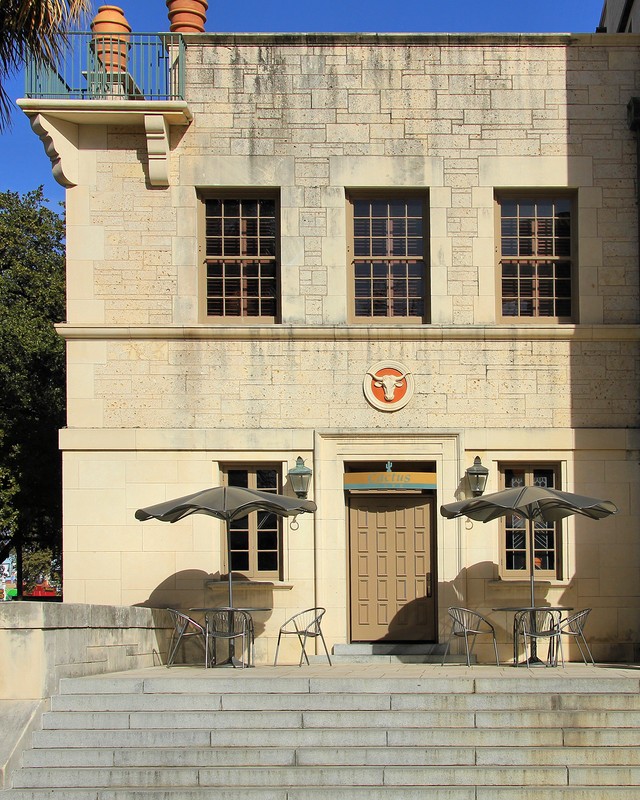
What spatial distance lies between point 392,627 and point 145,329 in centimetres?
525

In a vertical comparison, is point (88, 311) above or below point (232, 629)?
above

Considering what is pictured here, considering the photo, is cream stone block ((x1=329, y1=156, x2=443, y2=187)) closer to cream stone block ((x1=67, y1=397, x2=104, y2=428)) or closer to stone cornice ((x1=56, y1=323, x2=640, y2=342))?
stone cornice ((x1=56, y1=323, x2=640, y2=342))

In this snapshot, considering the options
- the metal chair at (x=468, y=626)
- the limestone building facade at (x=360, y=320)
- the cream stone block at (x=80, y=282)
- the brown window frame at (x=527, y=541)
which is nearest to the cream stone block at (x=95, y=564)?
the limestone building facade at (x=360, y=320)

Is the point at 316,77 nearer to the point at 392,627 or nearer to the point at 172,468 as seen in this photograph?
the point at 172,468

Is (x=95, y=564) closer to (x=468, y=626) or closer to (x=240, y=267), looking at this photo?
(x=240, y=267)

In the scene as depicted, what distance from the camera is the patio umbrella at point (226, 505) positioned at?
1405cm

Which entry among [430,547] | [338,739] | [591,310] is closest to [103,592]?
[430,547]

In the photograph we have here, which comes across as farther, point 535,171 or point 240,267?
point 240,267

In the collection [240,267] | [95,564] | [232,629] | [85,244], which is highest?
[85,244]

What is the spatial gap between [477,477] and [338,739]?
5.62 metres

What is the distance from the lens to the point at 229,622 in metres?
14.6

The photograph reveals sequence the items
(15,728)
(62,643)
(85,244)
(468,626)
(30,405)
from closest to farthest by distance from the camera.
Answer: (15,728), (62,643), (468,626), (85,244), (30,405)

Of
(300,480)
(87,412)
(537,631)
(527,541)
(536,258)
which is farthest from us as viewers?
(536,258)

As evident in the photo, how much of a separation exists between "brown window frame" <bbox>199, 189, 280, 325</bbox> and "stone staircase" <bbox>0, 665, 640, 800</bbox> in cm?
601
